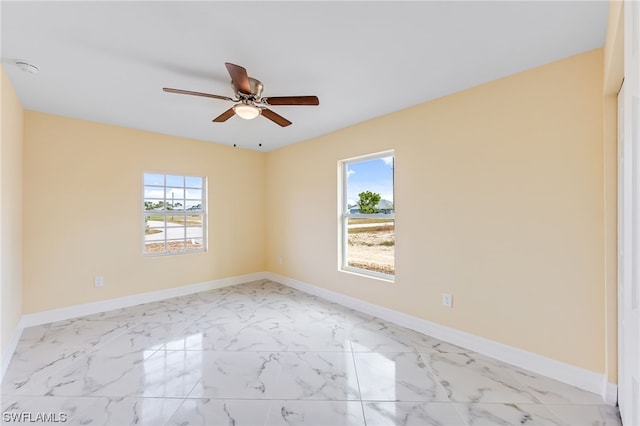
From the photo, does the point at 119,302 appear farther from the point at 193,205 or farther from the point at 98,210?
the point at 193,205

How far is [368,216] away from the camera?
3539 millimetres

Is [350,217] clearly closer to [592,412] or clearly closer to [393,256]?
[393,256]

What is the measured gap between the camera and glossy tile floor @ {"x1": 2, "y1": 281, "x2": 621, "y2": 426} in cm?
166

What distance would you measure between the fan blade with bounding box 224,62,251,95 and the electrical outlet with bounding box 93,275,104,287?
3105 mm

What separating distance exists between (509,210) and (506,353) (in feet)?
3.96

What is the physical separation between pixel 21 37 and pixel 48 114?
1.75 m

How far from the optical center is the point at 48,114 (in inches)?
121

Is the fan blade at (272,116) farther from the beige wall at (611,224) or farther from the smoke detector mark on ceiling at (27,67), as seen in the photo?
the beige wall at (611,224)

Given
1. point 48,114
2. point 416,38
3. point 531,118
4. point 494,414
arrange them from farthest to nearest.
→ point 48,114 → point 531,118 → point 416,38 → point 494,414

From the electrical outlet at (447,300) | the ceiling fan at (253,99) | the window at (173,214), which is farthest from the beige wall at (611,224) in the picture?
the window at (173,214)

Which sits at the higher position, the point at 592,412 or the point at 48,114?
the point at 48,114

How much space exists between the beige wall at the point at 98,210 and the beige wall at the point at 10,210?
19cm

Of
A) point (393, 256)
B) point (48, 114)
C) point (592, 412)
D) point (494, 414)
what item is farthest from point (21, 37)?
point (592, 412)

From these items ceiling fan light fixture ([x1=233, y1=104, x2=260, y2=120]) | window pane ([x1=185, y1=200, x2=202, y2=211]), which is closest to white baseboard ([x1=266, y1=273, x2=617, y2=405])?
ceiling fan light fixture ([x1=233, y1=104, x2=260, y2=120])
